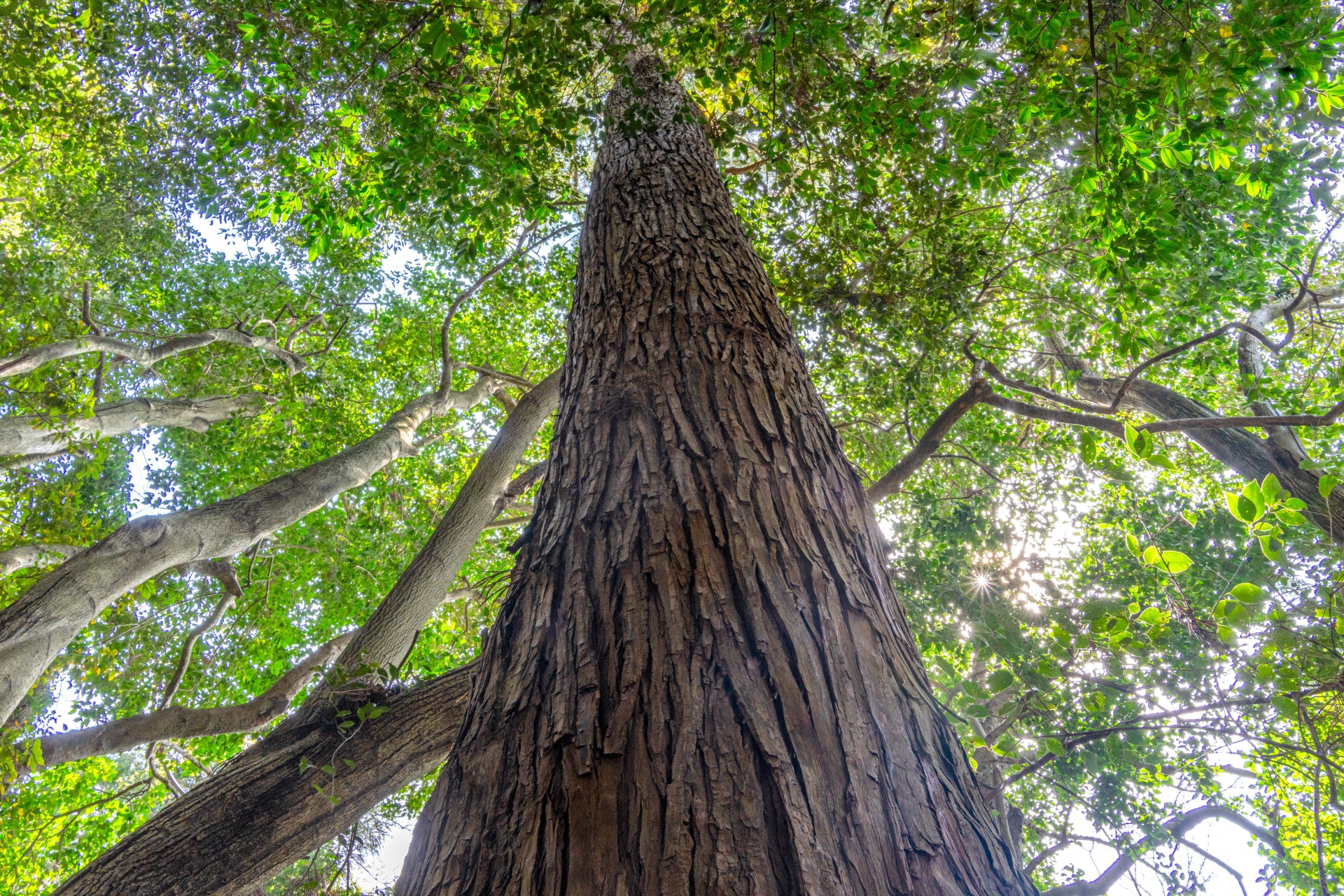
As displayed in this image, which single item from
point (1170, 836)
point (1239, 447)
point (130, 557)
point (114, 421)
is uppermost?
point (1239, 447)

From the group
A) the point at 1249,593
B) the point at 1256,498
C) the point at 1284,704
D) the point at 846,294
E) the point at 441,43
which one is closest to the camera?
the point at 1256,498

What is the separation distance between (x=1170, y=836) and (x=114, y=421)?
9.32 m

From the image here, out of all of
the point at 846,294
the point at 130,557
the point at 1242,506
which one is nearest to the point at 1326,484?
the point at 1242,506

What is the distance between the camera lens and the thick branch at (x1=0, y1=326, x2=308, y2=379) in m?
4.79

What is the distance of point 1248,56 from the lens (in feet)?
7.06

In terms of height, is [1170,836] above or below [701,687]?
above

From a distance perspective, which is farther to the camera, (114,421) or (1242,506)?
(114,421)

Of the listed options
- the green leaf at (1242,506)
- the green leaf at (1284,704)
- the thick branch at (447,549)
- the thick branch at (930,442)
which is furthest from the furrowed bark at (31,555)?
the green leaf at (1284,704)

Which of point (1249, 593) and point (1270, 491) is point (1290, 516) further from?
point (1249, 593)

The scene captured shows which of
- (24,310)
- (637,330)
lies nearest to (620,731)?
(637,330)

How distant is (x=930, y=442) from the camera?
285cm

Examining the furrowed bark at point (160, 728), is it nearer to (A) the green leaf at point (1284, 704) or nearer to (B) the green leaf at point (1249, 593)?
(B) the green leaf at point (1249, 593)

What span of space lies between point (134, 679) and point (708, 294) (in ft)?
29.2

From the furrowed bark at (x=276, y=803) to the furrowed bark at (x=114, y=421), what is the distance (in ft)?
13.5
